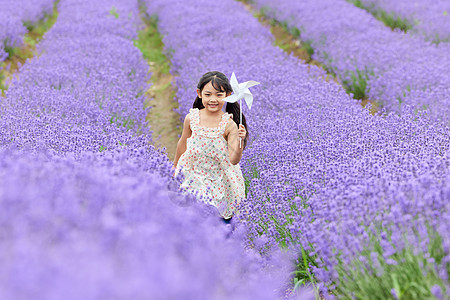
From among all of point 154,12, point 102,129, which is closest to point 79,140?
point 102,129

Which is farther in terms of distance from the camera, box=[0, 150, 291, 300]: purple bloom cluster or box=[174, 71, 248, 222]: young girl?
box=[174, 71, 248, 222]: young girl

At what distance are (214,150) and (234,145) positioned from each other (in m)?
0.19

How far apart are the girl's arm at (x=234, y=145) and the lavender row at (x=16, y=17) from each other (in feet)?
14.7

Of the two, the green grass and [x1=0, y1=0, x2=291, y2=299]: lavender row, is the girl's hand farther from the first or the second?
the green grass

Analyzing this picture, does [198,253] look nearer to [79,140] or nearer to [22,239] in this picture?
[22,239]

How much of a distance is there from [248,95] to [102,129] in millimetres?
1354

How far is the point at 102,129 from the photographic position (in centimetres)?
372

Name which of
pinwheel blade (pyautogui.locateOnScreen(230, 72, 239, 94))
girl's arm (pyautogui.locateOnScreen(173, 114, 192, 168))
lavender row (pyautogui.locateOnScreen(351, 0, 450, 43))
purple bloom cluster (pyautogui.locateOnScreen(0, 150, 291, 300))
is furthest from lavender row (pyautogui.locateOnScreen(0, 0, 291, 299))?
lavender row (pyautogui.locateOnScreen(351, 0, 450, 43))

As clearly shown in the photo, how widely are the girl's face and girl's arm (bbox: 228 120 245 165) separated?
6.5 inches

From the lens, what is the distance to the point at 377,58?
19.7ft

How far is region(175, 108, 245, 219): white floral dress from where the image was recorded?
3.28 meters

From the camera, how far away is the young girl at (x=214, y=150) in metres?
3.23

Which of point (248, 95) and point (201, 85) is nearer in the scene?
point (248, 95)

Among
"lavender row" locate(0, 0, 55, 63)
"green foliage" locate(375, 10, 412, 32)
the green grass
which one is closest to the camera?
the green grass
